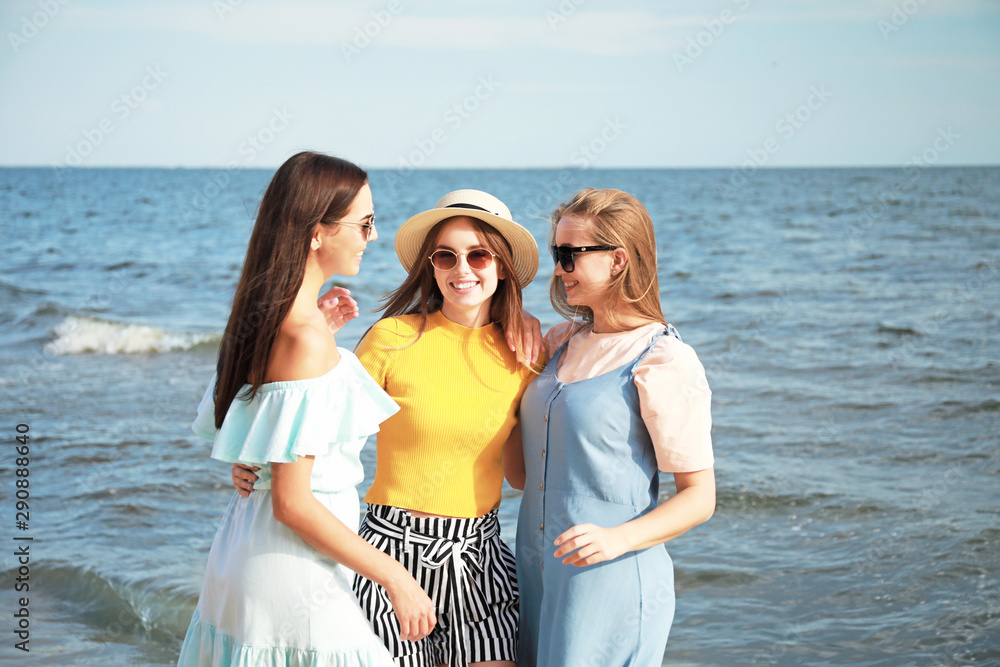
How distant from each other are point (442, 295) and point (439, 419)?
0.51 metres

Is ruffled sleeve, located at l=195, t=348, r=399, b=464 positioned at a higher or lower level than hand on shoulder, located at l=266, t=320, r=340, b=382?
lower

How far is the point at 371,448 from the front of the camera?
24.8 feet

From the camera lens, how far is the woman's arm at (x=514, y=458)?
2951 mm

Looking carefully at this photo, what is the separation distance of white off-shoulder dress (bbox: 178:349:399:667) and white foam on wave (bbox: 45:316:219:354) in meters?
11.0

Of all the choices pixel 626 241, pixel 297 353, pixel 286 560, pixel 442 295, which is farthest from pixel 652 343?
pixel 286 560

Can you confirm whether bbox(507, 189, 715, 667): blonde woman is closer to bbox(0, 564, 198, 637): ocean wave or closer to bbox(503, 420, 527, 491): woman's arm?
bbox(503, 420, 527, 491): woman's arm

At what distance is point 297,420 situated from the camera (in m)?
2.10

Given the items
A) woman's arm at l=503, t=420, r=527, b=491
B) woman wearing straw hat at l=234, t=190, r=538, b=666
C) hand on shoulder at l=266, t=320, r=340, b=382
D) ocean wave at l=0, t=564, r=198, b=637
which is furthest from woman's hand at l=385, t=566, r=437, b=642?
ocean wave at l=0, t=564, r=198, b=637

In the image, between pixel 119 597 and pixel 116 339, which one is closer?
pixel 119 597

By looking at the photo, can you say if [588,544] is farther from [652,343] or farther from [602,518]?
[652,343]

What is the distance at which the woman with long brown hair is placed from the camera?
6.94 feet

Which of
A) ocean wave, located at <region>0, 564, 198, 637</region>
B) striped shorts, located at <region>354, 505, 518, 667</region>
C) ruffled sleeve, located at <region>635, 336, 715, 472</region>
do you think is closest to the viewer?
ruffled sleeve, located at <region>635, 336, 715, 472</region>

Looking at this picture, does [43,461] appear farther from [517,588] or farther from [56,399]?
[517,588]

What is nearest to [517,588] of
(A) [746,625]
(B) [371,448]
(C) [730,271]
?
(A) [746,625]
